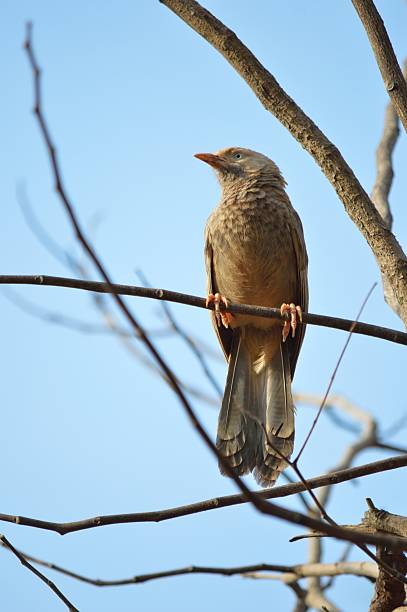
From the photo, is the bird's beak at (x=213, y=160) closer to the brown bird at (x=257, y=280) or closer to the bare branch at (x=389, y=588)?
the brown bird at (x=257, y=280)

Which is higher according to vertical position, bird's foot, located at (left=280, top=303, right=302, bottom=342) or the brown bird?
the brown bird

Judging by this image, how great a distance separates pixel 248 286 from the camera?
5.46 meters

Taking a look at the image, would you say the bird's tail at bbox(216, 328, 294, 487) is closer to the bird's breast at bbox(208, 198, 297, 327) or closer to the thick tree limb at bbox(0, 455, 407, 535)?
the bird's breast at bbox(208, 198, 297, 327)

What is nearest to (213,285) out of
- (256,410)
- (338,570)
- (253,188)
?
(253,188)

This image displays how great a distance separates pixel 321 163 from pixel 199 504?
1626mm

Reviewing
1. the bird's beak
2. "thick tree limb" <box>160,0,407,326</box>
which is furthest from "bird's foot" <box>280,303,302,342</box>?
the bird's beak

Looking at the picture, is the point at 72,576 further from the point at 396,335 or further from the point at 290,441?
the point at 290,441

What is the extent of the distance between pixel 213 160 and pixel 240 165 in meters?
0.23

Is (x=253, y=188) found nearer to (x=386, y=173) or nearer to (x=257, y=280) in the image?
(x=257, y=280)

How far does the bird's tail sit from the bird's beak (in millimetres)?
1385

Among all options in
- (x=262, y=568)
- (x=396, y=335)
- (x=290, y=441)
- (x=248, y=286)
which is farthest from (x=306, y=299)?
(x=262, y=568)

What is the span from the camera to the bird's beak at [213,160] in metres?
6.23

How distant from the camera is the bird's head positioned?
604cm

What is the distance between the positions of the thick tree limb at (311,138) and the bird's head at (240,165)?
216cm
